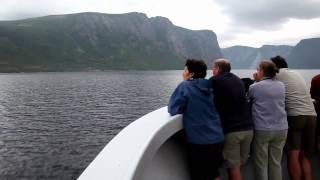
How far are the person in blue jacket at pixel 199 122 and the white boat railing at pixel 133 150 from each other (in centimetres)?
14

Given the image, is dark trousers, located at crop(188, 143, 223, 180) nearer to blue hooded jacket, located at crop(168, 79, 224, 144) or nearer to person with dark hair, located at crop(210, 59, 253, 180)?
blue hooded jacket, located at crop(168, 79, 224, 144)

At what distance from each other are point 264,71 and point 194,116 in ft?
4.79

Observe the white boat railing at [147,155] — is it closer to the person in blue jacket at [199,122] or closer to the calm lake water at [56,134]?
the person in blue jacket at [199,122]

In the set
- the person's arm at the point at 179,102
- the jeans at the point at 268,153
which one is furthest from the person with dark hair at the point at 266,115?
the person's arm at the point at 179,102

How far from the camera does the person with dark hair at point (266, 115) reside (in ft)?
16.2

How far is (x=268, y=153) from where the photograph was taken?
5254mm

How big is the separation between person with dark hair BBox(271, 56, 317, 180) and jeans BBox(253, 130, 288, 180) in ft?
0.95

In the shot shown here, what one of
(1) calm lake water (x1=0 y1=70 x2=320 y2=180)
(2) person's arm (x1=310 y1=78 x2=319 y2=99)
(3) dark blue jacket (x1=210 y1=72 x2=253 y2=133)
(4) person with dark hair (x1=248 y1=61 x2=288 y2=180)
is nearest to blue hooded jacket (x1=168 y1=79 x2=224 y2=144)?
(3) dark blue jacket (x1=210 y1=72 x2=253 y2=133)

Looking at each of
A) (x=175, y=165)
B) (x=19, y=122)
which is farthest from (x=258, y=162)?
(x=19, y=122)

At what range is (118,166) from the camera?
264 centimetres

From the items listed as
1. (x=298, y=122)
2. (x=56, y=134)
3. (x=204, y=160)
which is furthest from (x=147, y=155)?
(x=56, y=134)

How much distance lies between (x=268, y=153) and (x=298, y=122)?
588 mm

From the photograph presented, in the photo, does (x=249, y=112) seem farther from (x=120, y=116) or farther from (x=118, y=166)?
(x=120, y=116)

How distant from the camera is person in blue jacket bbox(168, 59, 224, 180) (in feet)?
13.6
